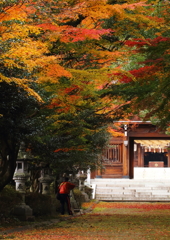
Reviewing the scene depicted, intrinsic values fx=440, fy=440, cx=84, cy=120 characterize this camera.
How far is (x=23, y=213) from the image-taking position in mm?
13875

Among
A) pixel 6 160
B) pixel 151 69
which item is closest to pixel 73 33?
pixel 151 69

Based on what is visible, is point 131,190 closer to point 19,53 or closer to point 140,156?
point 140,156

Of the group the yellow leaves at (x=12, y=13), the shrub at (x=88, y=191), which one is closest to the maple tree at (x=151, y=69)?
the yellow leaves at (x=12, y=13)

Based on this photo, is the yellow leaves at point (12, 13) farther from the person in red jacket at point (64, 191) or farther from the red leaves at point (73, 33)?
the person in red jacket at point (64, 191)

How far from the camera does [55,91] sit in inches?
498

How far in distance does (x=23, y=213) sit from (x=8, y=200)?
927mm

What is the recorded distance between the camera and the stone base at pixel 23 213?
13844mm

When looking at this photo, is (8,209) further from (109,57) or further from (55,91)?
(109,57)

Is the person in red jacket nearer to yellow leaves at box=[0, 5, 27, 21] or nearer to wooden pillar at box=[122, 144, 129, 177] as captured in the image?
yellow leaves at box=[0, 5, 27, 21]

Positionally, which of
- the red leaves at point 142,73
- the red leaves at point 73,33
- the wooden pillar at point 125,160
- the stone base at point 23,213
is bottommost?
the stone base at point 23,213

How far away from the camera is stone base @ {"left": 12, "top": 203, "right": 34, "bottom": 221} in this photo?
13.8 meters

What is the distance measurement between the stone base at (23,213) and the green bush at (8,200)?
21 cm

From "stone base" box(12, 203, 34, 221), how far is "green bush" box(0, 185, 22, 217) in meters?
0.21

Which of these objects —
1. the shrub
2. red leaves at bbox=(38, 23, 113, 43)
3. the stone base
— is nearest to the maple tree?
red leaves at bbox=(38, 23, 113, 43)
